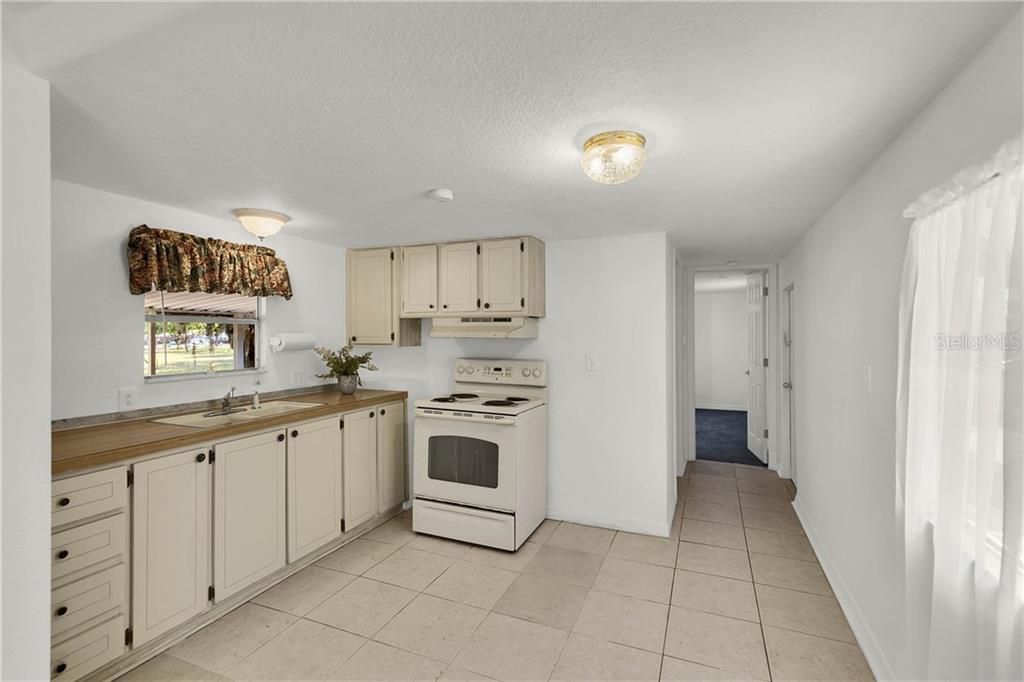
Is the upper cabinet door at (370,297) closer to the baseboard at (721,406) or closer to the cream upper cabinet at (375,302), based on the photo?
the cream upper cabinet at (375,302)

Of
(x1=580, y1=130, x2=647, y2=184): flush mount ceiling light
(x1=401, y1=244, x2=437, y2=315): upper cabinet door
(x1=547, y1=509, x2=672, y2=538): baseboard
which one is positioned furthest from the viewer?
(x1=401, y1=244, x2=437, y2=315): upper cabinet door

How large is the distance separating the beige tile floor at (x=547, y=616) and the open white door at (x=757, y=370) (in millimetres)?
2069

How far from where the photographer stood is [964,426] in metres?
1.33

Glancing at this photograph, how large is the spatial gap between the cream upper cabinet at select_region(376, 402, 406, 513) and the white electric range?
1.16 feet

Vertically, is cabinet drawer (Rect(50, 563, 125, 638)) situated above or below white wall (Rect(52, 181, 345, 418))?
below

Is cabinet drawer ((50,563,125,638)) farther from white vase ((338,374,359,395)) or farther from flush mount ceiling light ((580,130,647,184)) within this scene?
flush mount ceiling light ((580,130,647,184))

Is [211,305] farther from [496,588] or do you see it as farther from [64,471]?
[496,588]

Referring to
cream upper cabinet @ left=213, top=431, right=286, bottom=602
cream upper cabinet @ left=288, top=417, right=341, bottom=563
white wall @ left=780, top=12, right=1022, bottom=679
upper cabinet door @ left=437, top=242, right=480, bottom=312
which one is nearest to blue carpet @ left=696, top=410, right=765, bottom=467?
white wall @ left=780, top=12, right=1022, bottom=679

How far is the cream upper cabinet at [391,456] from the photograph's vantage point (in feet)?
11.9

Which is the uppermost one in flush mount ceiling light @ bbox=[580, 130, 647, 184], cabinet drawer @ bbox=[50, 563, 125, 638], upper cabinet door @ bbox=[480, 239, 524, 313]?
flush mount ceiling light @ bbox=[580, 130, 647, 184]

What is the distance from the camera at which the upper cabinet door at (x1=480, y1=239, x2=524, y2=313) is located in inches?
137

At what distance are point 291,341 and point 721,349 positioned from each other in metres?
7.82

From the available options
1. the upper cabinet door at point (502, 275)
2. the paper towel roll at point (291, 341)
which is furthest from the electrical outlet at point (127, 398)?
the upper cabinet door at point (502, 275)

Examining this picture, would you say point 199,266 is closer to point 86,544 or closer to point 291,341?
point 291,341
